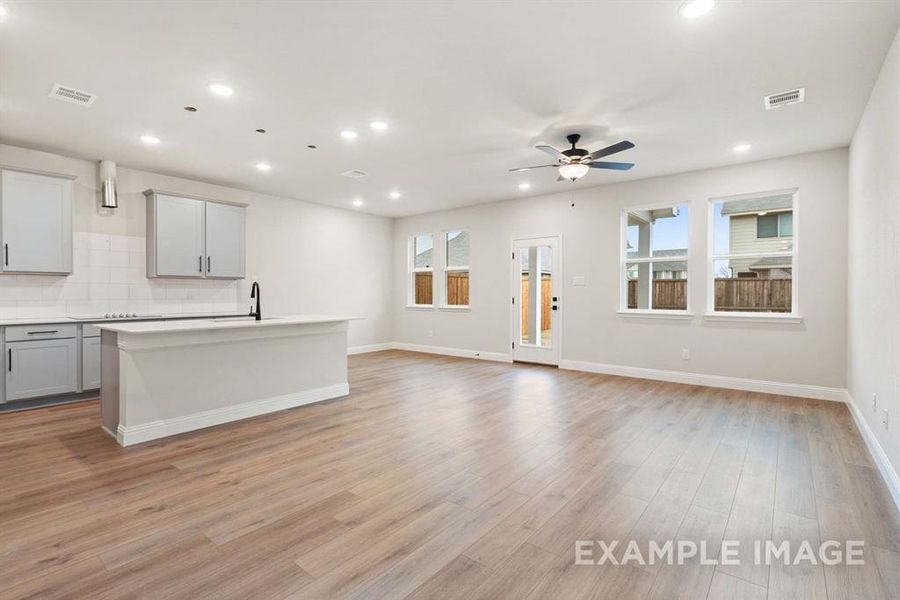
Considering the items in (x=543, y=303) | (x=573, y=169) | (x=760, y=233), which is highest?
(x=573, y=169)

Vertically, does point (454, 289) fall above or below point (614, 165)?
below

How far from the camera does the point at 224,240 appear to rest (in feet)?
19.9

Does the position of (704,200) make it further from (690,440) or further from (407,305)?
(407,305)

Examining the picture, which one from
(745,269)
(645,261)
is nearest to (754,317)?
(745,269)

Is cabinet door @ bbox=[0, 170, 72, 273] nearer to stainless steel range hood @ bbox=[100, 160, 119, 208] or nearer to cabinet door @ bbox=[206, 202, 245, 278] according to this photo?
stainless steel range hood @ bbox=[100, 160, 119, 208]

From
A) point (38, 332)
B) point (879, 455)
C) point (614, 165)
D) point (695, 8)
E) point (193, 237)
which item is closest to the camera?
point (695, 8)

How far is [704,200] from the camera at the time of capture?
555 centimetres

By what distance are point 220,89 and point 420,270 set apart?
5.70m

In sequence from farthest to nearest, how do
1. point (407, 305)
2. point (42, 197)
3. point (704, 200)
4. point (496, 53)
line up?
1. point (407, 305)
2. point (704, 200)
3. point (42, 197)
4. point (496, 53)

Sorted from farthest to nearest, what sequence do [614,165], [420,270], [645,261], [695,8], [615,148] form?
[420,270] < [645,261] < [614,165] < [615,148] < [695,8]

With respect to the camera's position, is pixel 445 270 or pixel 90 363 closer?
pixel 90 363

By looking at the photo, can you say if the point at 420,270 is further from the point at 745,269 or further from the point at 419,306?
the point at 745,269

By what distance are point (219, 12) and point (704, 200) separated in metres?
5.56

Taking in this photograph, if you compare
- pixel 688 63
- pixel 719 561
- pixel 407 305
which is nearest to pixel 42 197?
pixel 407 305
